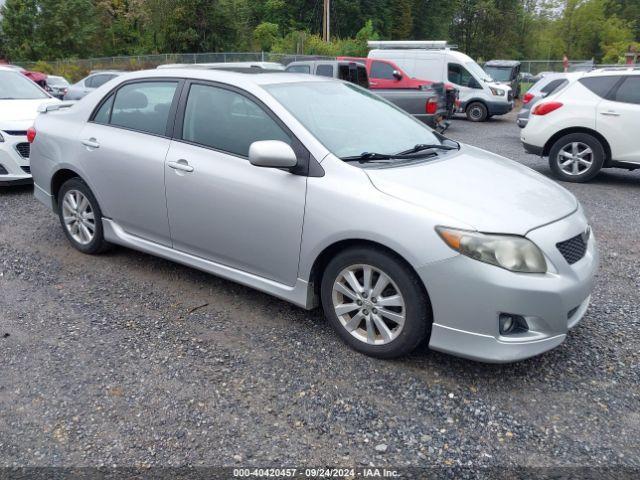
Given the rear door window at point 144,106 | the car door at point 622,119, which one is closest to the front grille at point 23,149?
the rear door window at point 144,106

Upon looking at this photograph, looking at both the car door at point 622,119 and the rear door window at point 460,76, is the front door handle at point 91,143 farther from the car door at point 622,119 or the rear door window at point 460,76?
the rear door window at point 460,76

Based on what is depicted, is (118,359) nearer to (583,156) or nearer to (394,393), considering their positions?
(394,393)

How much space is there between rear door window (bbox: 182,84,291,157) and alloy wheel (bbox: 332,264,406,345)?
3.23ft

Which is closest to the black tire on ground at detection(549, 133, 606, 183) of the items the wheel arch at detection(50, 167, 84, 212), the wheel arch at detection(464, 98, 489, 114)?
the wheel arch at detection(50, 167, 84, 212)

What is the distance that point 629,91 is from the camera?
820cm

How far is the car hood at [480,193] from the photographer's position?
3146 mm

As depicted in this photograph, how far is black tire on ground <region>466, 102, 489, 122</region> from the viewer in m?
18.4

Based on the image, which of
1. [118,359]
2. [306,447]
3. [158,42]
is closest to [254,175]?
[118,359]

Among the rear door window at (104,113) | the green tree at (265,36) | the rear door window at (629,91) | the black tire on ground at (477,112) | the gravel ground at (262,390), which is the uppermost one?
the green tree at (265,36)

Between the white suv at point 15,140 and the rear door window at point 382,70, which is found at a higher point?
the rear door window at point 382,70

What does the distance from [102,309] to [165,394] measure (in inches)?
51.1

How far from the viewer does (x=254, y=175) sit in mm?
3748

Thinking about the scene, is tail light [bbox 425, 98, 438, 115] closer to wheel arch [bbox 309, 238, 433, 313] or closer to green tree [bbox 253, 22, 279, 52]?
wheel arch [bbox 309, 238, 433, 313]

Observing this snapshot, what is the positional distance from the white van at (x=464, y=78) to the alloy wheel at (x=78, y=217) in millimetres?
15585
